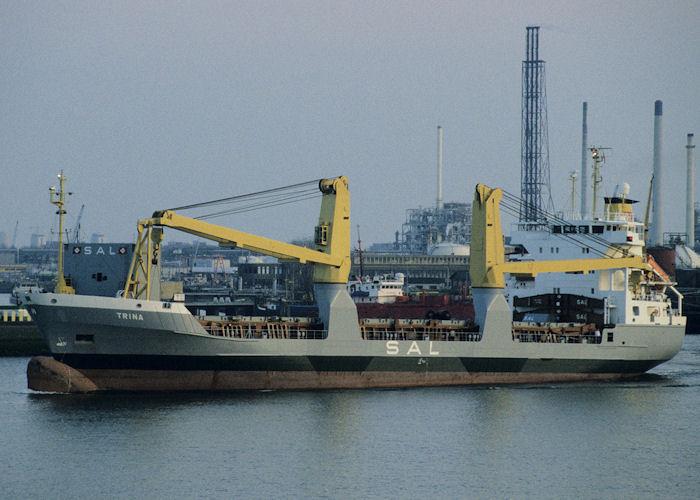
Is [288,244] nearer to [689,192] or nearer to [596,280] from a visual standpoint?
[596,280]

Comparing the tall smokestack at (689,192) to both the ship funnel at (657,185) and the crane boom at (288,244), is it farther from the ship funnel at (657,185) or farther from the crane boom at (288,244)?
the crane boom at (288,244)

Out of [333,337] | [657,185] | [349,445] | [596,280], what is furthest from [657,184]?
[349,445]

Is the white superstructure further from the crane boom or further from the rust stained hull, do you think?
the crane boom

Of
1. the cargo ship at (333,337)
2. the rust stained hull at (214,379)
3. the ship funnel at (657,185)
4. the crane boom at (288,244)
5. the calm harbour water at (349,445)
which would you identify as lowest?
the calm harbour water at (349,445)

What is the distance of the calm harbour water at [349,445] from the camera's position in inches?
958

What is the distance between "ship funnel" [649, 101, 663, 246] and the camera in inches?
4380

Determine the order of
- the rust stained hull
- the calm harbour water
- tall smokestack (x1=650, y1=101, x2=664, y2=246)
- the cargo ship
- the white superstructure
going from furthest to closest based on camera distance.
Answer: tall smokestack (x1=650, y1=101, x2=664, y2=246) → the white superstructure → the rust stained hull → the cargo ship → the calm harbour water

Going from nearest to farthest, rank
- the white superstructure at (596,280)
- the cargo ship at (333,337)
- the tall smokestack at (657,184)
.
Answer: the cargo ship at (333,337) < the white superstructure at (596,280) < the tall smokestack at (657,184)

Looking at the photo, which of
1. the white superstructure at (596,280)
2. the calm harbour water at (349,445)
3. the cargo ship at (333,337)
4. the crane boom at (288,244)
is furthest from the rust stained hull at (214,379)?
the white superstructure at (596,280)

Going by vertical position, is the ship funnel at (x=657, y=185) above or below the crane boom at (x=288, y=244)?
above

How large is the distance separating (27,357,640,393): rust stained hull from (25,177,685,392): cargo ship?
0.04m

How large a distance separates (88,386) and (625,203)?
86.3 feet

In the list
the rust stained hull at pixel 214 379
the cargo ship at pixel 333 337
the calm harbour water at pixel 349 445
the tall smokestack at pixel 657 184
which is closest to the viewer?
the calm harbour water at pixel 349 445

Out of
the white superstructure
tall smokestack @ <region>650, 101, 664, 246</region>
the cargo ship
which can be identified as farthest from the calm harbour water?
tall smokestack @ <region>650, 101, 664, 246</region>
